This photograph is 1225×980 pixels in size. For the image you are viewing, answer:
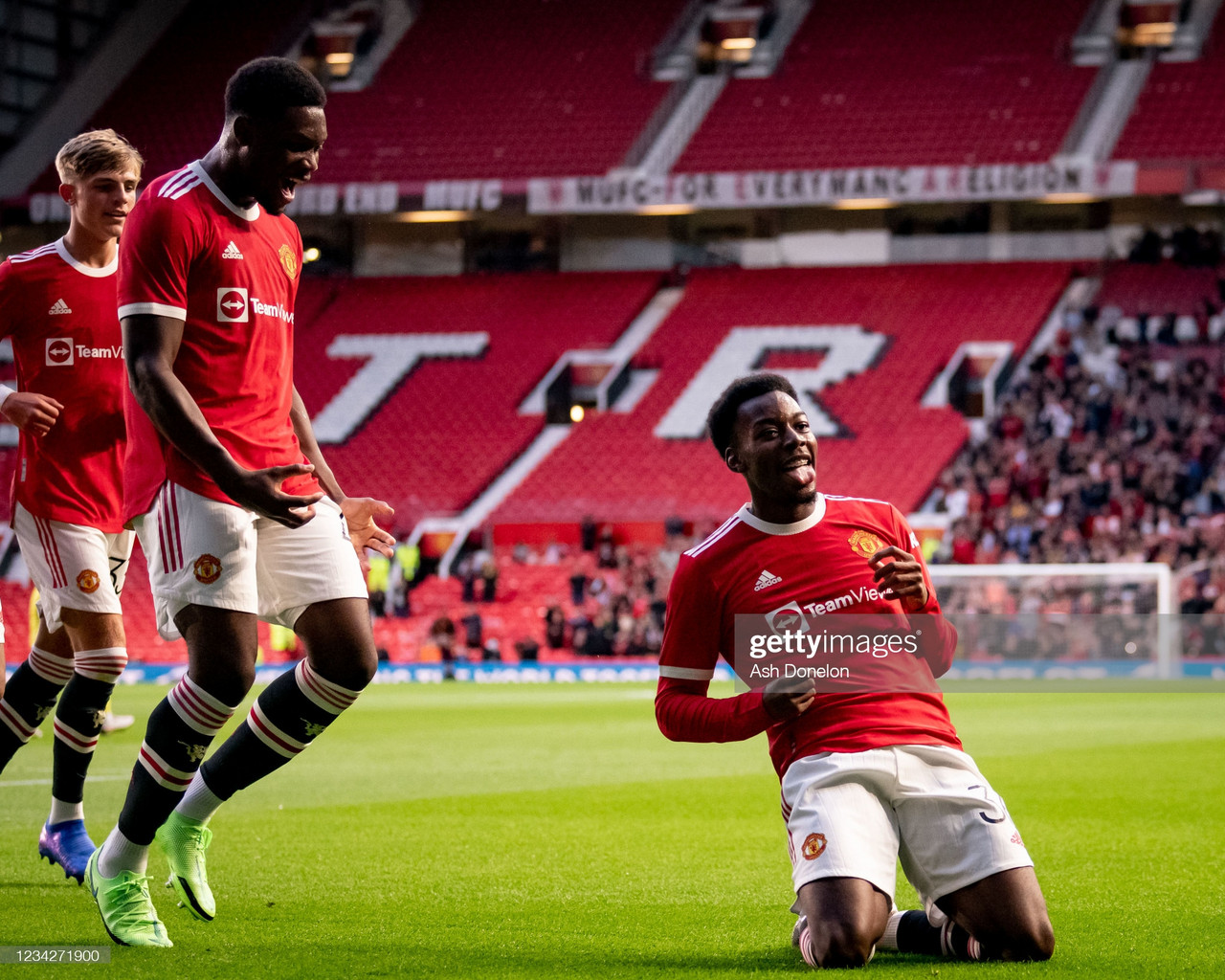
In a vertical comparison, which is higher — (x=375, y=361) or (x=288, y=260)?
(x=288, y=260)

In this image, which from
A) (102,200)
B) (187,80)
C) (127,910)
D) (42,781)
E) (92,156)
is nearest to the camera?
(127,910)

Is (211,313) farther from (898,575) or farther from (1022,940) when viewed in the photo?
(1022,940)

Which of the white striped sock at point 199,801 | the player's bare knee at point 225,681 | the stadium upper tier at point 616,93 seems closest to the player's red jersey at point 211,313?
the player's bare knee at point 225,681

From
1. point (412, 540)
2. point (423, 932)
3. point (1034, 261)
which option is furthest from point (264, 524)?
point (1034, 261)

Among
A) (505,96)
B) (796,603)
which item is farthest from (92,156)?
(505,96)

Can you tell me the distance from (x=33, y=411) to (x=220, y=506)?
4.17ft

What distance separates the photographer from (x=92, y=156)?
5.29 m

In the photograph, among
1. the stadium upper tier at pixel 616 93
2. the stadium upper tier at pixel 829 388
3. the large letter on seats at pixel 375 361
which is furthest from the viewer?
the stadium upper tier at pixel 616 93

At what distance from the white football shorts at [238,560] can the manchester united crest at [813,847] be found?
1.34 metres

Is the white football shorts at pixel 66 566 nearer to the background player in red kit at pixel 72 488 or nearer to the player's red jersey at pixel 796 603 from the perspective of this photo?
the background player in red kit at pixel 72 488

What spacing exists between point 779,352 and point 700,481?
3.28m

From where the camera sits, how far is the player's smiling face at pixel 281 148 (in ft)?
14.0

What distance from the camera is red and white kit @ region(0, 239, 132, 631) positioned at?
555 cm

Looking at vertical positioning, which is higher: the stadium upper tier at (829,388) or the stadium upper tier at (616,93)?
the stadium upper tier at (616,93)
